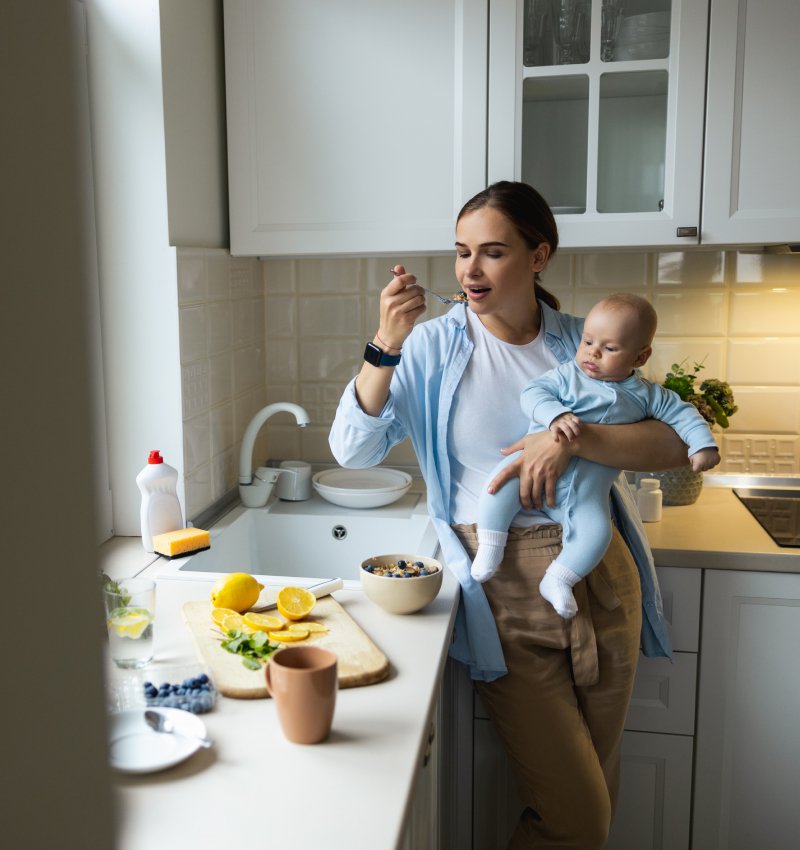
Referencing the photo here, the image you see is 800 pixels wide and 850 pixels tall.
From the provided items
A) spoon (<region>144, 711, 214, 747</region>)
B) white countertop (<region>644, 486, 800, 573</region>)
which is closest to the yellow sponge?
spoon (<region>144, 711, 214, 747</region>)

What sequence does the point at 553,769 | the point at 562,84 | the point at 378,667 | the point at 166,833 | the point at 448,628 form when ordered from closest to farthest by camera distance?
the point at 166,833, the point at 378,667, the point at 448,628, the point at 553,769, the point at 562,84

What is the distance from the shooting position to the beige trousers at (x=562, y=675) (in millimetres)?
1604

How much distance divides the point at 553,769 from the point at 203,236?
52.7 inches

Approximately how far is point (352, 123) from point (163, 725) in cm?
144

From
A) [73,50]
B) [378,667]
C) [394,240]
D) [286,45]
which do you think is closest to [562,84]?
[394,240]

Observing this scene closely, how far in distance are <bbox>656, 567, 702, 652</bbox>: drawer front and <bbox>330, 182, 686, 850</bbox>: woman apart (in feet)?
0.48

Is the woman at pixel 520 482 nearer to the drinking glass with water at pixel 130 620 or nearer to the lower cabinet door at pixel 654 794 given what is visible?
the lower cabinet door at pixel 654 794

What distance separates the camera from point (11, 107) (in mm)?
146

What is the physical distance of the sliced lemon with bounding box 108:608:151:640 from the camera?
1.22 m

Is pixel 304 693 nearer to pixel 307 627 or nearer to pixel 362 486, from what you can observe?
pixel 307 627

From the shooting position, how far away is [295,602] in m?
1.42

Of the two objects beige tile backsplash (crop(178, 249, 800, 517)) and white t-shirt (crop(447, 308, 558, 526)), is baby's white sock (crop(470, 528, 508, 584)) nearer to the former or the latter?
white t-shirt (crop(447, 308, 558, 526))

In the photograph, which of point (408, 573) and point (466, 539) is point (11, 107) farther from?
point (466, 539)

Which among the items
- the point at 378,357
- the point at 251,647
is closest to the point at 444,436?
the point at 378,357
